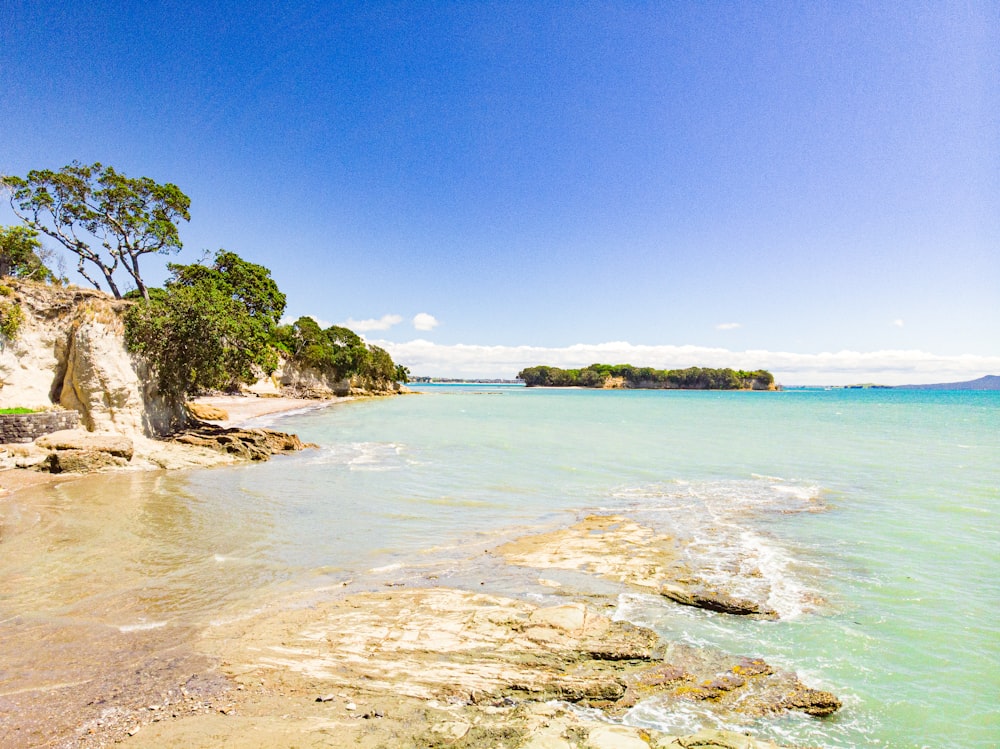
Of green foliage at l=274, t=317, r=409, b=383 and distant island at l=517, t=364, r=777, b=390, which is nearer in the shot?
green foliage at l=274, t=317, r=409, b=383

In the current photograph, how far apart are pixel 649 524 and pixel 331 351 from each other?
80118mm

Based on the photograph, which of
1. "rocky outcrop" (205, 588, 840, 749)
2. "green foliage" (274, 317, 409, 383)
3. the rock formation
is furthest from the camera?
"green foliage" (274, 317, 409, 383)

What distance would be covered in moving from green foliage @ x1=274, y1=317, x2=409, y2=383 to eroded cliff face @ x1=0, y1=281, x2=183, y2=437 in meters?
47.8

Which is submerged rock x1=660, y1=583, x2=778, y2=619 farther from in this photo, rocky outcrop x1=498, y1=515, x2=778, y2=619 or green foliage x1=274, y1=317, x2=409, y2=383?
green foliage x1=274, y1=317, x2=409, y2=383

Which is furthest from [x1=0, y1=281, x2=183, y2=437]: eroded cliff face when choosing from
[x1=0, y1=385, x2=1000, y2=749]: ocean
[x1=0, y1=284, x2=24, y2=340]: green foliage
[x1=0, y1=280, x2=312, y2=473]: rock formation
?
[x1=0, y1=385, x2=1000, y2=749]: ocean

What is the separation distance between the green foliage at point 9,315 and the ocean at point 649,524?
24.1 feet

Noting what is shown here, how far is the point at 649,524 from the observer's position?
11602 mm

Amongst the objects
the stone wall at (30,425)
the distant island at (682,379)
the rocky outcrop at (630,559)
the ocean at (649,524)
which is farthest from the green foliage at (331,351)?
the distant island at (682,379)

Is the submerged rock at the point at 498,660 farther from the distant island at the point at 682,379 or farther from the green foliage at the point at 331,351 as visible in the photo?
the distant island at the point at 682,379

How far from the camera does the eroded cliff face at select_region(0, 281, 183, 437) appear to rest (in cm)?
1744

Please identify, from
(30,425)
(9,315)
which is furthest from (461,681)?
(9,315)

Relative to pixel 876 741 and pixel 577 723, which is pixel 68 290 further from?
pixel 876 741

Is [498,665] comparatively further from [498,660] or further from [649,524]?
[649,524]

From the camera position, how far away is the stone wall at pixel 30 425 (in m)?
15.7
